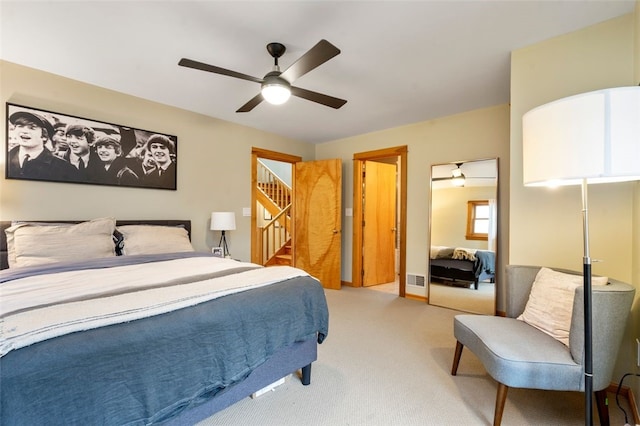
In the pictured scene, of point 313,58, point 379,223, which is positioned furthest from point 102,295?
point 379,223

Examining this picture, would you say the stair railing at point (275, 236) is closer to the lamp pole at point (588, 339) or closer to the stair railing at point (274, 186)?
the stair railing at point (274, 186)

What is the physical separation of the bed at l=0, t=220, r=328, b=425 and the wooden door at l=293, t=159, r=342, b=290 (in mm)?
2627

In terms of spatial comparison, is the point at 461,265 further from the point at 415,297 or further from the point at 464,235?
the point at 415,297

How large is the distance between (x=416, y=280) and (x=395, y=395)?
242 cm

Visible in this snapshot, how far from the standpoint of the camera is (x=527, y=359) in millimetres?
1483

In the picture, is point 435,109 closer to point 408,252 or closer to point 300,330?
point 408,252

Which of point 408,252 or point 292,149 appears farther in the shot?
point 292,149

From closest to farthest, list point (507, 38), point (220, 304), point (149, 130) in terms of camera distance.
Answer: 1. point (220, 304)
2. point (507, 38)
3. point (149, 130)

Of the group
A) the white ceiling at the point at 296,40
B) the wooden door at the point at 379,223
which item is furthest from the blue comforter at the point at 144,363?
the wooden door at the point at 379,223

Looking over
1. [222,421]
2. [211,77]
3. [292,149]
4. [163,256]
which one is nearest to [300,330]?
[222,421]

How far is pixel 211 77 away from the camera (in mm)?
2734

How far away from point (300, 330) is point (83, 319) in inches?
41.3

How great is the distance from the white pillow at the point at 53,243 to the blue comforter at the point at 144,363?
5.37 ft

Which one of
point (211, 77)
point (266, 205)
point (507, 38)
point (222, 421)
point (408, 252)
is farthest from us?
point (266, 205)
